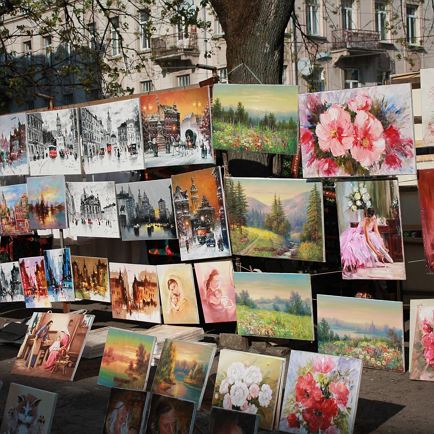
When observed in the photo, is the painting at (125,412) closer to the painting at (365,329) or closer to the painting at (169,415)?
the painting at (169,415)

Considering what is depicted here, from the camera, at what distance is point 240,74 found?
7.14m

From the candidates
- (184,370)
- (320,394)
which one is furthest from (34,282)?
(320,394)

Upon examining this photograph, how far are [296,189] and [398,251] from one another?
0.79 m

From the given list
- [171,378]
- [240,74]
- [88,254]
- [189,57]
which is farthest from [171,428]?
[189,57]

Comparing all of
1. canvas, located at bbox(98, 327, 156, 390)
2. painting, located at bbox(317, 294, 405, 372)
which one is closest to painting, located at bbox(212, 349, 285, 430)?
canvas, located at bbox(98, 327, 156, 390)

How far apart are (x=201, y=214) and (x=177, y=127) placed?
66 centimetres

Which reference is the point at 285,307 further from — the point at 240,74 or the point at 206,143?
the point at 240,74

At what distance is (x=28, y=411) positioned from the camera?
4621mm

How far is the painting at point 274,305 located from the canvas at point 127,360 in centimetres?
108

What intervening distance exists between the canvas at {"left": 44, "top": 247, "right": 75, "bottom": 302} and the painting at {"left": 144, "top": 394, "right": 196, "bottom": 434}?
9.72 ft

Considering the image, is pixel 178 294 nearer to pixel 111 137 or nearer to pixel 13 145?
pixel 111 137

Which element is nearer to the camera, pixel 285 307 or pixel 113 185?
pixel 285 307

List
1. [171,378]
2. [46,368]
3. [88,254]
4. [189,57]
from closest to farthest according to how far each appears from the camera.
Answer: [171,378] → [46,368] → [88,254] → [189,57]

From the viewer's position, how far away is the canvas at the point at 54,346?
6.22 m
